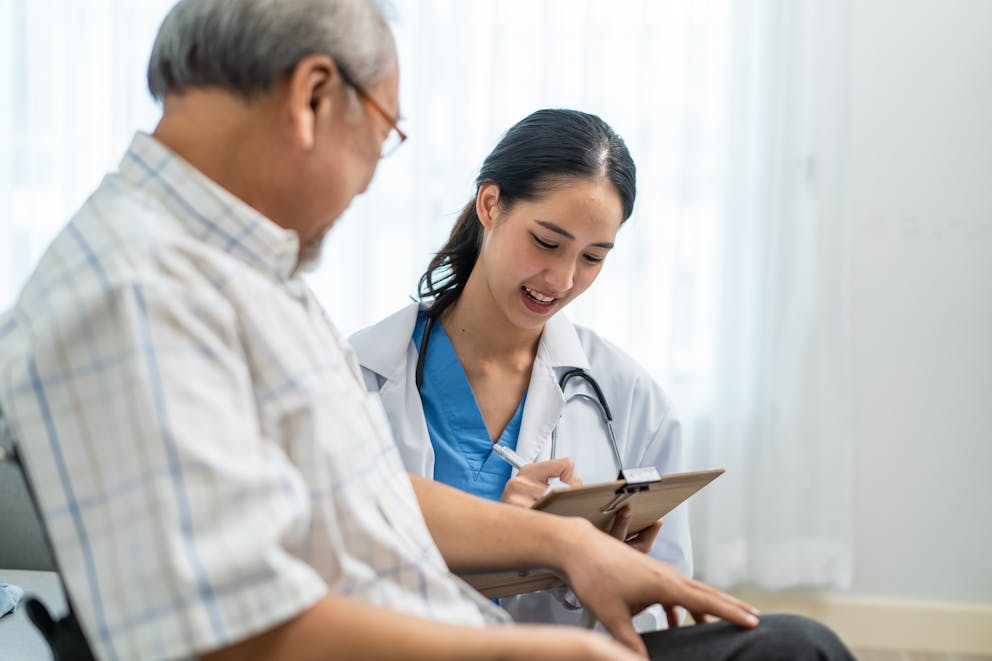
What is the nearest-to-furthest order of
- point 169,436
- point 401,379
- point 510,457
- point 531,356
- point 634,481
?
point 169,436 → point 634,481 → point 510,457 → point 401,379 → point 531,356

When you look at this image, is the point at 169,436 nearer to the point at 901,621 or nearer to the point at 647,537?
the point at 647,537

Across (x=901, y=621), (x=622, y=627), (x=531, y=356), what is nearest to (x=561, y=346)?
(x=531, y=356)

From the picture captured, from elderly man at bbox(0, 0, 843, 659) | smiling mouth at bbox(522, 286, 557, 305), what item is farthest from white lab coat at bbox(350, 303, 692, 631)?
elderly man at bbox(0, 0, 843, 659)

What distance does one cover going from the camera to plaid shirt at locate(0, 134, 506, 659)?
693 millimetres

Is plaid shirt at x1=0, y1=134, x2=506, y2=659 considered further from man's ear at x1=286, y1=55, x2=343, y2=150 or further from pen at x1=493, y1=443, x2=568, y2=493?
pen at x1=493, y1=443, x2=568, y2=493

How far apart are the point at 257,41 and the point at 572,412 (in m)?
1.05

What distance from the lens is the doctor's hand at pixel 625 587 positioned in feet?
3.78

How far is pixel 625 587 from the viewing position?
Answer: 117 cm

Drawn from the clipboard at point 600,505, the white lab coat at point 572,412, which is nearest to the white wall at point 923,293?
the white lab coat at point 572,412

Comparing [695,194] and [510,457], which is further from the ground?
[695,194]

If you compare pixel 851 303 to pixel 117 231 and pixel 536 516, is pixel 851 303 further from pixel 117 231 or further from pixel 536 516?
pixel 117 231

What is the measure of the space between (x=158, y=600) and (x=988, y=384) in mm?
2802

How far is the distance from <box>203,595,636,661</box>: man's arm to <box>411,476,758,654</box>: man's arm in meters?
0.38

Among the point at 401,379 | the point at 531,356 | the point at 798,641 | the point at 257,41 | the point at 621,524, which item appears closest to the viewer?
the point at 257,41
